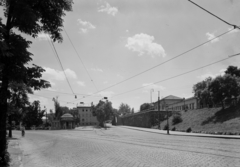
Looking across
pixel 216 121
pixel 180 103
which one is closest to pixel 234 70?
pixel 180 103

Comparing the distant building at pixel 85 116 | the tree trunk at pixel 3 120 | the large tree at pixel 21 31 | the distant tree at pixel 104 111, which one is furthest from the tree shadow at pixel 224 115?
the distant building at pixel 85 116

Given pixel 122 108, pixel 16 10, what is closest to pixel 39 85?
pixel 16 10

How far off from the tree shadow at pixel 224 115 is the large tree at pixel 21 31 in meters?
31.5

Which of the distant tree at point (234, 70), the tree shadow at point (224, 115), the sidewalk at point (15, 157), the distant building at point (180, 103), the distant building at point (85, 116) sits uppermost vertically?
the distant tree at point (234, 70)

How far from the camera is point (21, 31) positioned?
8.61 metres

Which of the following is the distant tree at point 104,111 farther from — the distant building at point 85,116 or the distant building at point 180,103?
the distant building at point 85,116

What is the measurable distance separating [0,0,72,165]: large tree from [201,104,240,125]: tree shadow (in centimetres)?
3152

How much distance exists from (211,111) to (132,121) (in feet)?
121

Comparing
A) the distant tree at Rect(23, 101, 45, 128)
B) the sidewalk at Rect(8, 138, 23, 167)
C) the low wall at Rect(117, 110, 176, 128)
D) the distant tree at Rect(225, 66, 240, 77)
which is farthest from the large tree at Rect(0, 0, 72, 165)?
the distant tree at Rect(23, 101, 45, 128)

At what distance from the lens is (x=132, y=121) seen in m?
73.8

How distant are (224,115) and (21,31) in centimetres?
3490

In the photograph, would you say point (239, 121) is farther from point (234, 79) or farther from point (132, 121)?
point (132, 121)

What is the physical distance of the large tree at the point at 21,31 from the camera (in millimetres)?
7669

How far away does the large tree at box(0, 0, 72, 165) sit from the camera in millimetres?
7669
